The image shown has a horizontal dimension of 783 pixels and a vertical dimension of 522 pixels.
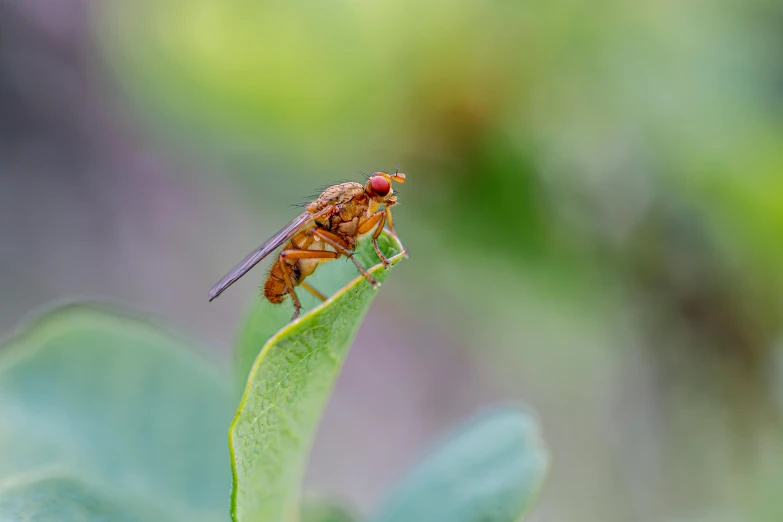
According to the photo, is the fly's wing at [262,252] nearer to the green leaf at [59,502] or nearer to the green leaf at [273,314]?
the green leaf at [273,314]

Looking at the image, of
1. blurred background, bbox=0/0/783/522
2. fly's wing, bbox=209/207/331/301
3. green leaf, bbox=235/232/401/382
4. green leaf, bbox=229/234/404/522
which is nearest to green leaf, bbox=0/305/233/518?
green leaf, bbox=235/232/401/382

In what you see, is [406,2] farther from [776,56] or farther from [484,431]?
[484,431]

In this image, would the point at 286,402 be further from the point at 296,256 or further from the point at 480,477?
the point at 296,256

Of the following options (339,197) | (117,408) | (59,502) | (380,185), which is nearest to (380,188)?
(380,185)

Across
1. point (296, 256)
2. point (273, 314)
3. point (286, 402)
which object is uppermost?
point (296, 256)

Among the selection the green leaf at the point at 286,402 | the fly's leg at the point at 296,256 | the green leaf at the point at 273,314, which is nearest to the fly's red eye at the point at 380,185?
the fly's leg at the point at 296,256

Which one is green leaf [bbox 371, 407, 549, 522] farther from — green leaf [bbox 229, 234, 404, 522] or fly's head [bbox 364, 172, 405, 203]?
fly's head [bbox 364, 172, 405, 203]

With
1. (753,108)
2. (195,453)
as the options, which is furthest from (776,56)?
(195,453)
